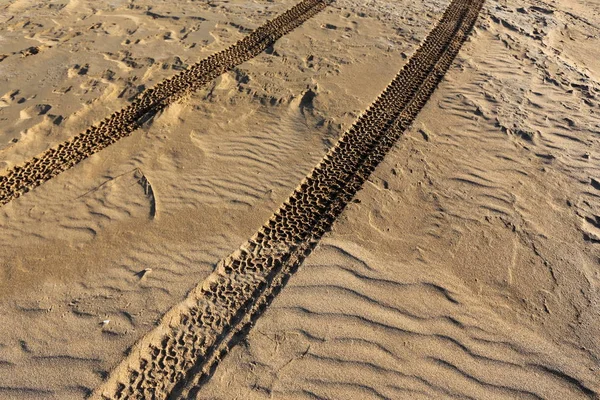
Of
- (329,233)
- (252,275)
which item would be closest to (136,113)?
(252,275)

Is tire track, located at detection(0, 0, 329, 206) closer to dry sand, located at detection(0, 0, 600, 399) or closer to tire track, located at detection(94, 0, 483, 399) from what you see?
dry sand, located at detection(0, 0, 600, 399)

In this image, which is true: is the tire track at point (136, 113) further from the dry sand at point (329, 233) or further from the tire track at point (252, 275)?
the tire track at point (252, 275)

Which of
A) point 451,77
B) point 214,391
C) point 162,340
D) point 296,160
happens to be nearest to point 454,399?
point 214,391

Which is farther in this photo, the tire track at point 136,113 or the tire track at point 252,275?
the tire track at point 136,113

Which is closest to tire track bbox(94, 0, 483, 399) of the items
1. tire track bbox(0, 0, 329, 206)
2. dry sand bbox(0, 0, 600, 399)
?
dry sand bbox(0, 0, 600, 399)

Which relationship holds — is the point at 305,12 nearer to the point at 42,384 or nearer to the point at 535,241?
the point at 535,241

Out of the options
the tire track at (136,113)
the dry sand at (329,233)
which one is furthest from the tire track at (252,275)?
the tire track at (136,113)

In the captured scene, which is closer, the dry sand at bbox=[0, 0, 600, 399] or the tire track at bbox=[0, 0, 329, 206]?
the dry sand at bbox=[0, 0, 600, 399]
